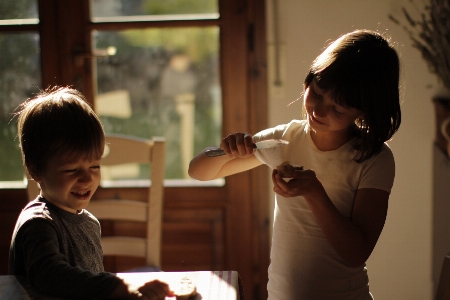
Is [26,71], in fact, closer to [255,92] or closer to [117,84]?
[117,84]

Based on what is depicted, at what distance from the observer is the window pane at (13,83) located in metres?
2.24

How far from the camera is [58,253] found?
936mm

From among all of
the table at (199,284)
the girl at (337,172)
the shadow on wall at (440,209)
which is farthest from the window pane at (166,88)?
the table at (199,284)

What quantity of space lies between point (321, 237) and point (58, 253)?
0.56 m

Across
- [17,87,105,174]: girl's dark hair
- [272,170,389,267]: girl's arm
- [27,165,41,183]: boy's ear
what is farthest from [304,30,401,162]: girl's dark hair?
[27,165,41,183]: boy's ear

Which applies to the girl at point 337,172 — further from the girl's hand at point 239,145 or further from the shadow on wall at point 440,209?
the shadow on wall at point 440,209

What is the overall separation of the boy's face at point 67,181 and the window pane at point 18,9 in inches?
53.8

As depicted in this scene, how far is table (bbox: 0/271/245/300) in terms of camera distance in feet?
3.04

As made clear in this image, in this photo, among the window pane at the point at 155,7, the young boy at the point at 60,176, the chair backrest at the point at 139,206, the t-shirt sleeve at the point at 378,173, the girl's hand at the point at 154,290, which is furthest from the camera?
the window pane at the point at 155,7

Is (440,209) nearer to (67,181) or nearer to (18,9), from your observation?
(67,181)

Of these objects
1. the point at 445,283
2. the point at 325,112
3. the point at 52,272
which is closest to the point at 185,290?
the point at 52,272

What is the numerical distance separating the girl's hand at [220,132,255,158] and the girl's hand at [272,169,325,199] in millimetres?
134

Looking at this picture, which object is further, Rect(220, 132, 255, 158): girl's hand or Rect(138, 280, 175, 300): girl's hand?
Rect(220, 132, 255, 158): girl's hand

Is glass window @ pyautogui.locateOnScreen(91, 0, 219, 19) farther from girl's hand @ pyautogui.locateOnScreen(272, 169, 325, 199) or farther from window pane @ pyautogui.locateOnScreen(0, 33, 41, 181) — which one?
girl's hand @ pyautogui.locateOnScreen(272, 169, 325, 199)
